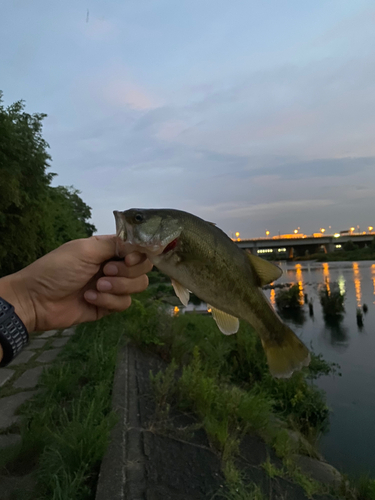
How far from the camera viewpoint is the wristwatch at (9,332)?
2.29 m

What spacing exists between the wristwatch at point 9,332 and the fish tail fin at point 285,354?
1642 mm

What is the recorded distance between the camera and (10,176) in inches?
320

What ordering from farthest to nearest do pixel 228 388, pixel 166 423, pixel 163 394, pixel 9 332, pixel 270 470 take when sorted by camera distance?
pixel 228 388 < pixel 163 394 < pixel 166 423 < pixel 270 470 < pixel 9 332

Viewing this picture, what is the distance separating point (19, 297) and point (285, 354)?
76.0 inches

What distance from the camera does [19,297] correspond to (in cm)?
261

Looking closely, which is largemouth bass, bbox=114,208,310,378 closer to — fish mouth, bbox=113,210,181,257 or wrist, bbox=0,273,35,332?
fish mouth, bbox=113,210,181,257

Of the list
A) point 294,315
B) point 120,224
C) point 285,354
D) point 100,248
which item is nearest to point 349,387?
point 294,315

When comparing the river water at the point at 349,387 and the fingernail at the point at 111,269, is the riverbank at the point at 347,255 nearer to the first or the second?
the river water at the point at 349,387

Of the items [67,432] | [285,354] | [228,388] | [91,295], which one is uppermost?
[91,295]

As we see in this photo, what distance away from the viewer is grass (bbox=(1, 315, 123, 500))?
2818mm

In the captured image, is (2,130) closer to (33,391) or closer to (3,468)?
(33,391)

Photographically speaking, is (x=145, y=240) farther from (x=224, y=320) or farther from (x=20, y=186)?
(x=20, y=186)

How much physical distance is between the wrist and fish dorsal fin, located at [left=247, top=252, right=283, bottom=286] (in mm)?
1691

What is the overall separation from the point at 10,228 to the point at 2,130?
2356 mm
